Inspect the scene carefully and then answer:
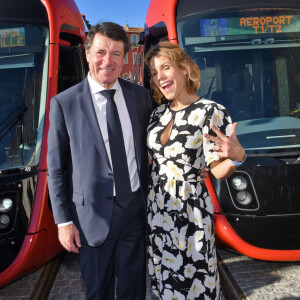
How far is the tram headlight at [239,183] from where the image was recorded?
10.2ft

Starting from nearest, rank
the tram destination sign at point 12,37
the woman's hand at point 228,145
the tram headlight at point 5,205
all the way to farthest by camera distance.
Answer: the woman's hand at point 228,145
the tram headlight at point 5,205
the tram destination sign at point 12,37

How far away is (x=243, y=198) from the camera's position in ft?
10.2

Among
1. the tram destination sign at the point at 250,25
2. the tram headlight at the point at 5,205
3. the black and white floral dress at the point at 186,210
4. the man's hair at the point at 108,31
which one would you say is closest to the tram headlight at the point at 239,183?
the black and white floral dress at the point at 186,210

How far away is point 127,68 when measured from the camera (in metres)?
44.5

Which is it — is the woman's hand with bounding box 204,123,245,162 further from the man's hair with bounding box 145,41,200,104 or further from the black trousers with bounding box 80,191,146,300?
the black trousers with bounding box 80,191,146,300

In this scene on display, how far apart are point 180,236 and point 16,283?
211cm

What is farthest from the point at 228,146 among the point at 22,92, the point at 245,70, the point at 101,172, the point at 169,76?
the point at 22,92

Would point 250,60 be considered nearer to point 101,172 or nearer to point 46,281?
point 101,172

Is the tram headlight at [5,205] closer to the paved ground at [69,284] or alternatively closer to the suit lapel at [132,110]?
the paved ground at [69,284]

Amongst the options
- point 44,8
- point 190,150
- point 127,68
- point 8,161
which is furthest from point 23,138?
point 127,68

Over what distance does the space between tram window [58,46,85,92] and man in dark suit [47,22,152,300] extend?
153cm

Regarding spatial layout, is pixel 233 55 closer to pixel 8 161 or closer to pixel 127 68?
pixel 8 161

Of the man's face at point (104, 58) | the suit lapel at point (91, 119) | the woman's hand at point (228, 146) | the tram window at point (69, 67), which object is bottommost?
the woman's hand at point (228, 146)

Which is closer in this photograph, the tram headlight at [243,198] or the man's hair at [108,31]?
the man's hair at [108,31]
